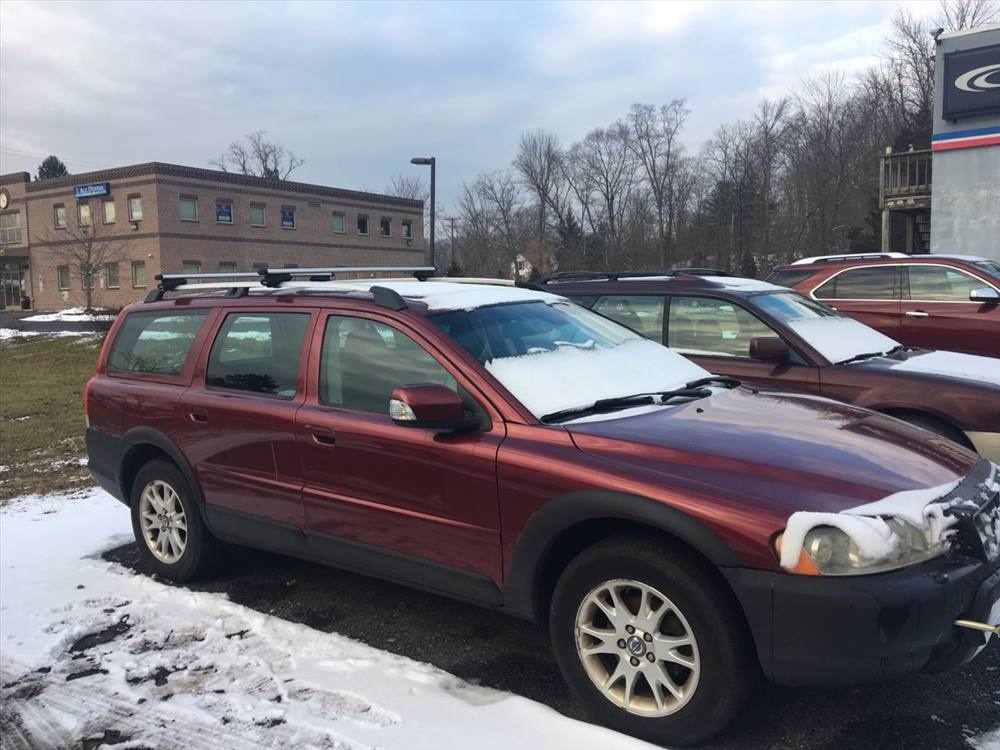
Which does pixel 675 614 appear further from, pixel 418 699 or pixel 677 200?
pixel 677 200

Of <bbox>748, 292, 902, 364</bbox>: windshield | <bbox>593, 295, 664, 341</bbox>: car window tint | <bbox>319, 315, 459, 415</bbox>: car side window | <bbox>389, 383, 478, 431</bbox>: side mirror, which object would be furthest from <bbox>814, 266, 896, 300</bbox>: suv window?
<bbox>389, 383, 478, 431</bbox>: side mirror

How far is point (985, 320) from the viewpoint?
7.91 m

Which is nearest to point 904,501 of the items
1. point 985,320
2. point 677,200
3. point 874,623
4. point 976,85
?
point 874,623

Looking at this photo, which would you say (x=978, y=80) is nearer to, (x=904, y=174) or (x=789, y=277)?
(x=904, y=174)

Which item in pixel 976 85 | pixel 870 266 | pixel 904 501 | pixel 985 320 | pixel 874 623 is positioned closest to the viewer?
pixel 874 623

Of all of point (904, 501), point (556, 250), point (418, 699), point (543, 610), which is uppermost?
point (556, 250)

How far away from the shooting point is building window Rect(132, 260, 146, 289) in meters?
43.4

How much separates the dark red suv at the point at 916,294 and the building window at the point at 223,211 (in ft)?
138

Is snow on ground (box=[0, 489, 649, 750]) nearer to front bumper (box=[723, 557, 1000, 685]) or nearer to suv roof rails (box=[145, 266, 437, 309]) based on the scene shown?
front bumper (box=[723, 557, 1000, 685])

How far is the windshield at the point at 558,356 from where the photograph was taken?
11.4 ft

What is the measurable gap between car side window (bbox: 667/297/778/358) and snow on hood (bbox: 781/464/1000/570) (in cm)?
311

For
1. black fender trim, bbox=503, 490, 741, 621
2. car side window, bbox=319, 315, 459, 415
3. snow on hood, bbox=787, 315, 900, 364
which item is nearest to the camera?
black fender trim, bbox=503, 490, 741, 621

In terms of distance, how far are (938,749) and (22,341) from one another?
96.6 feet

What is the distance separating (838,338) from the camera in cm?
575
